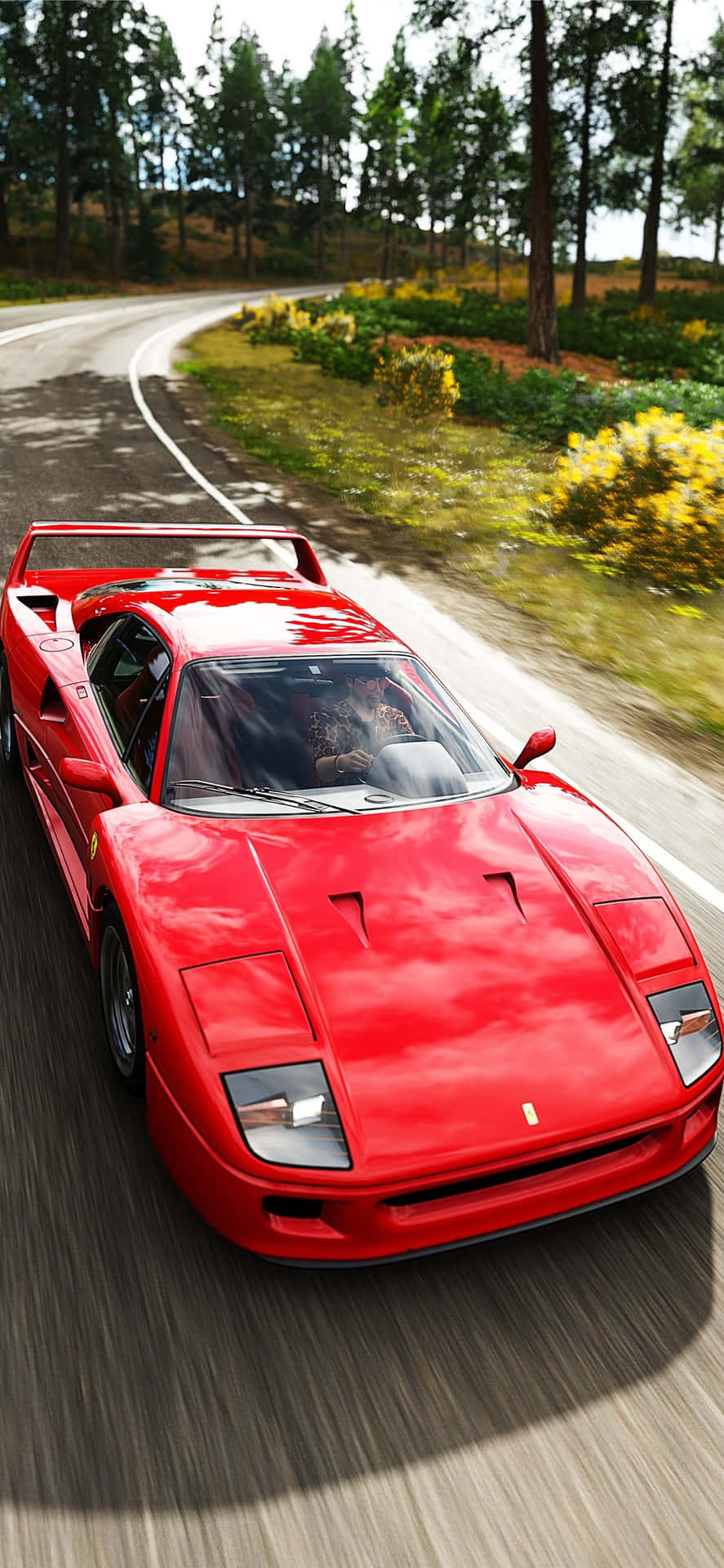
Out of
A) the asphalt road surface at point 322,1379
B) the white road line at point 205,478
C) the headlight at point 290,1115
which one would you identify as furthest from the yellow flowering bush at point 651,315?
the headlight at point 290,1115

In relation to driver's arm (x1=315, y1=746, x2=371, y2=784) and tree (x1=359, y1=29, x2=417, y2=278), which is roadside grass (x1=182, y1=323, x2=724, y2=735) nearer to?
driver's arm (x1=315, y1=746, x2=371, y2=784)

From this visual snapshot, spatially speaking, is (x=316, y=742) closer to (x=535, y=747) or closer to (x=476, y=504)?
(x=535, y=747)

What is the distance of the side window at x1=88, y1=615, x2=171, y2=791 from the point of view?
12.9 feet

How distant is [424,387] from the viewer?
19.5 m

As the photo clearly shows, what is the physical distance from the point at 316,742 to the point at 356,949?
3.44 ft

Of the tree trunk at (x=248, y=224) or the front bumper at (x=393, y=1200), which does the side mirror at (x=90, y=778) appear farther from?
the tree trunk at (x=248, y=224)

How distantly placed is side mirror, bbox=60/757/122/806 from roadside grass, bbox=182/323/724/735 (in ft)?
15.2

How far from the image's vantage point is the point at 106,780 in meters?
3.74

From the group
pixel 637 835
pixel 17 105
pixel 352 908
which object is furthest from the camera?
pixel 17 105

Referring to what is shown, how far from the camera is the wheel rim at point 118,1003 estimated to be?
339cm

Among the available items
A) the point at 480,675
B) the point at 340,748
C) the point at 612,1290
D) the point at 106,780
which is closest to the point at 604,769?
the point at 480,675

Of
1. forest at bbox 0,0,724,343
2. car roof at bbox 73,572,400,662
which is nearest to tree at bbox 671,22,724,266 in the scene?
forest at bbox 0,0,724,343

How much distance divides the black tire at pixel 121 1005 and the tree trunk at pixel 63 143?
66555mm

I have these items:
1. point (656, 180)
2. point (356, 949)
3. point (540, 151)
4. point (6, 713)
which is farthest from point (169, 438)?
point (656, 180)
